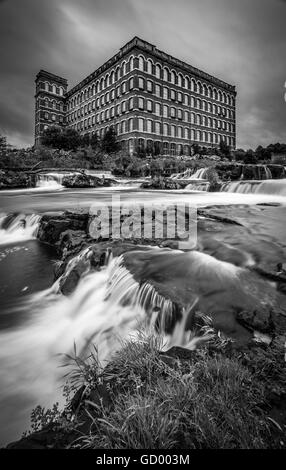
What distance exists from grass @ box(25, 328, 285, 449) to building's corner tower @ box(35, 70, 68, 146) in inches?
2613

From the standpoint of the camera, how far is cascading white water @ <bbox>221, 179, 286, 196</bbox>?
14.2 meters

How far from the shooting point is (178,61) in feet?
147

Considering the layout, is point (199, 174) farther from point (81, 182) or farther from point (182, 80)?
point (182, 80)

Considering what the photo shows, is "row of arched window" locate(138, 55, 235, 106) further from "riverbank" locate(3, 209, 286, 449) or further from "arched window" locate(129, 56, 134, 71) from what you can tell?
"riverbank" locate(3, 209, 286, 449)

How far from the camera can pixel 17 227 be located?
805cm

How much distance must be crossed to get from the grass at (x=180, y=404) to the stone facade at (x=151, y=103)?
39044 millimetres

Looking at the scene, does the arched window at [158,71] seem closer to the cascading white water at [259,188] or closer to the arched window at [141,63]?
the arched window at [141,63]

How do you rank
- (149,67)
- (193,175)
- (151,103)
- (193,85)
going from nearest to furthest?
(193,175), (149,67), (151,103), (193,85)

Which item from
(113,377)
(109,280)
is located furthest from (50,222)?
(113,377)

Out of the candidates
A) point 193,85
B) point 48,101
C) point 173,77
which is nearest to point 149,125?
point 173,77

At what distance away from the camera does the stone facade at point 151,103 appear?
3972 cm

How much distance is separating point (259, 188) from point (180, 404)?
50.7 ft

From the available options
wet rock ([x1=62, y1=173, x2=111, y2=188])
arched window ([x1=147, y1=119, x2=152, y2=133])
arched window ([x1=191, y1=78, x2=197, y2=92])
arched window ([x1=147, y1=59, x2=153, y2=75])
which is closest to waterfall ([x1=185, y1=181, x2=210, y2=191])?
wet rock ([x1=62, y1=173, x2=111, y2=188])
